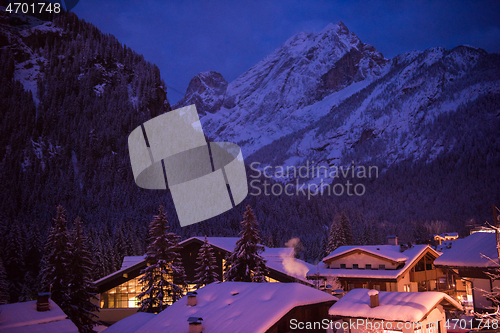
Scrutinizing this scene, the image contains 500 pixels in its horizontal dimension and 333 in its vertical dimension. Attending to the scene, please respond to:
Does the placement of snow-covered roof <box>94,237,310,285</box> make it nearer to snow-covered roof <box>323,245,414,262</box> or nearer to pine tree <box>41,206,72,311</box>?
snow-covered roof <box>323,245,414,262</box>

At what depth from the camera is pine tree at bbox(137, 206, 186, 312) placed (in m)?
27.2

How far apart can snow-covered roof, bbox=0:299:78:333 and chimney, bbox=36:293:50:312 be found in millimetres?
212

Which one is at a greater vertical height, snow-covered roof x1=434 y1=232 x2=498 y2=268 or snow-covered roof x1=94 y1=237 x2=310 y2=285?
snow-covered roof x1=434 y1=232 x2=498 y2=268

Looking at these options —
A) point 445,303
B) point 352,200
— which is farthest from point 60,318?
point 352,200

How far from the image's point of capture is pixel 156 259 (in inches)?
1099

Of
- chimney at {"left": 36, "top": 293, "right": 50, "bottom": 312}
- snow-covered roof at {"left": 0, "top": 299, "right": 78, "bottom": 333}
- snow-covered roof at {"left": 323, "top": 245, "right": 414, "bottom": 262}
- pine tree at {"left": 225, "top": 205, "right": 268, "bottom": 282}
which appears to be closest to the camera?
snow-covered roof at {"left": 0, "top": 299, "right": 78, "bottom": 333}

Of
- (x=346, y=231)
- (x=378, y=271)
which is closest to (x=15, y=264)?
(x=378, y=271)

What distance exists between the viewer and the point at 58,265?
26781 mm

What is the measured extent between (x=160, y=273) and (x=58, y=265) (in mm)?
6813

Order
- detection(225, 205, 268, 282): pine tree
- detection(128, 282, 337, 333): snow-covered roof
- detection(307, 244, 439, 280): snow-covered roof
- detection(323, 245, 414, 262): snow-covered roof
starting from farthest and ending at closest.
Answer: detection(323, 245, 414, 262): snow-covered roof
detection(307, 244, 439, 280): snow-covered roof
detection(225, 205, 268, 282): pine tree
detection(128, 282, 337, 333): snow-covered roof

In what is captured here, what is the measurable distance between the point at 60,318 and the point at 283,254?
24266 mm

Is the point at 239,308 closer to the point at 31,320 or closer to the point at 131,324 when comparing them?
the point at 131,324

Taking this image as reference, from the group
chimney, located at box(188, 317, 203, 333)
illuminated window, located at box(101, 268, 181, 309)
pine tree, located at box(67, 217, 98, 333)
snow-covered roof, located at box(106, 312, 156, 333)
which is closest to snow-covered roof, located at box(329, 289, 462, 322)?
chimney, located at box(188, 317, 203, 333)

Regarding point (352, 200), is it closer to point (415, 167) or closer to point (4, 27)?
point (415, 167)
